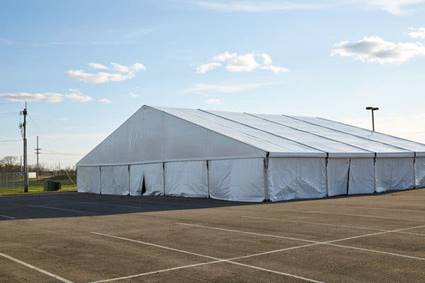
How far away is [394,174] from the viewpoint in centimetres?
3098

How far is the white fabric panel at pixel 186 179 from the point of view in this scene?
28.4 meters

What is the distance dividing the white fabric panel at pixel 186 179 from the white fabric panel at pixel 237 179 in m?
0.71

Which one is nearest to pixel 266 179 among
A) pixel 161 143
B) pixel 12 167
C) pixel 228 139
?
pixel 228 139

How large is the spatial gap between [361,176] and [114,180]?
16.9 meters

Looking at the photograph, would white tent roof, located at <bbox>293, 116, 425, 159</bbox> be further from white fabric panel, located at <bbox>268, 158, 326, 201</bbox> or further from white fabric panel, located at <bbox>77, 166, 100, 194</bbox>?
white fabric panel, located at <bbox>77, 166, 100, 194</bbox>

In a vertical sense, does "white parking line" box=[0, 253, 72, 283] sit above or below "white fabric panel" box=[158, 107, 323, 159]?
below

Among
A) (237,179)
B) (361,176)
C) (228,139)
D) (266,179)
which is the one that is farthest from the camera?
(361,176)

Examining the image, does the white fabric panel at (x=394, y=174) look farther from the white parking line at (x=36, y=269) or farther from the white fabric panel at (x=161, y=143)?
the white parking line at (x=36, y=269)

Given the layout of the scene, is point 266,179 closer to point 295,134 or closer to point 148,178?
point 295,134

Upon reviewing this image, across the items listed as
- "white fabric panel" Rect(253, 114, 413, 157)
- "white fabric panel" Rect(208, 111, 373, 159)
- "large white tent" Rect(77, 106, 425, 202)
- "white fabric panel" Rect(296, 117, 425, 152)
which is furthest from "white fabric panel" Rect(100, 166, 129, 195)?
"white fabric panel" Rect(296, 117, 425, 152)

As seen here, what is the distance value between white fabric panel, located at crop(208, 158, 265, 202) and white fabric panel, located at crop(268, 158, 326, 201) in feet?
1.94

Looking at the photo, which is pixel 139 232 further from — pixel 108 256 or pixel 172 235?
pixel 108 256

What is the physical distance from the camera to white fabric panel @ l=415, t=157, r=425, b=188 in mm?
32750

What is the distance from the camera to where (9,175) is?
5284cm
